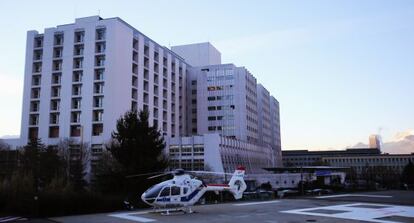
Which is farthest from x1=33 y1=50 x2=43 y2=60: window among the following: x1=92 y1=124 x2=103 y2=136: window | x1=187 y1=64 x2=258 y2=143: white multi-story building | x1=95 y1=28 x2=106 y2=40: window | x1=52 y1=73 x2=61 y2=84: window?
x1=187 y1=64 x2=258 y2=143: white multi-story building

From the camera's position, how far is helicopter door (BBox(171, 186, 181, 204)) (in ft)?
97.3

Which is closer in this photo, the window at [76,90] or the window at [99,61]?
the window at [99,61]

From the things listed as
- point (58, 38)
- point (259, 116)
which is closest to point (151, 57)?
point (58, 38)

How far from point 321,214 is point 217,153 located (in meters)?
70.0

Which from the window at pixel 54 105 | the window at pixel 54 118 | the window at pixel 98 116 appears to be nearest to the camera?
the window at pixel 98 116

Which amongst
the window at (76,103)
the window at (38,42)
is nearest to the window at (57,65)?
the window at (38,42)

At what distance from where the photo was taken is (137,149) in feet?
131

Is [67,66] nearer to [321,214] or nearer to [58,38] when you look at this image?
[58,38]

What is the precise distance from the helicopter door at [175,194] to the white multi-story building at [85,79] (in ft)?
199

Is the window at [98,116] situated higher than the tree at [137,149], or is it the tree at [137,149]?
the window at [98,116]

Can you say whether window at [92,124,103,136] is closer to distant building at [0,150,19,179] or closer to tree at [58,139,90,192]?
tree at [58,139,90,192]

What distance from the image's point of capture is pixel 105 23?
9350 centimetres

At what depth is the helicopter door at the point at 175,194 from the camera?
2967 cm

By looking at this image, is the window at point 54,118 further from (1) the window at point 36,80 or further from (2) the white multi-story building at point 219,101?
(2) the white multi-story building at point 219,101
